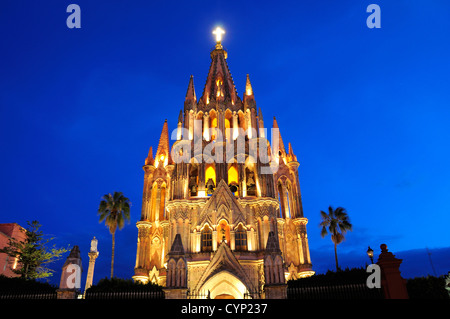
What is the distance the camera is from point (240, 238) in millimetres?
30484

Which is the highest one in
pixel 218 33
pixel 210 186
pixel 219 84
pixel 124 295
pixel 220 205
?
pixel 218 33

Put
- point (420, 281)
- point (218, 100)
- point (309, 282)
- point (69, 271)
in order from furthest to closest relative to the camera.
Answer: point (218, 100) < point (309, 282) < point (69, 271) < point (420, 281)

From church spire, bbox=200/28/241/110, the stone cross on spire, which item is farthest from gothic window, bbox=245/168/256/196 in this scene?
the stone cross on spire

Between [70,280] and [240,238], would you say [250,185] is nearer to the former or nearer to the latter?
[240,238]

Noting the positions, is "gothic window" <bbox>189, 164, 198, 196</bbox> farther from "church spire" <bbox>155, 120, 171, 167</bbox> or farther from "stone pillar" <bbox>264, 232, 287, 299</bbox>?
"stone pillar" <bbox>264, 232, 287, 299</bbox>

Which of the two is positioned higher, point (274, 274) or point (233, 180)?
point (233, 180)

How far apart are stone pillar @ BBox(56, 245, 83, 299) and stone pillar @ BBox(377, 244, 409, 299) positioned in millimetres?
16919

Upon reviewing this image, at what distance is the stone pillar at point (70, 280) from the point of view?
18.1 m

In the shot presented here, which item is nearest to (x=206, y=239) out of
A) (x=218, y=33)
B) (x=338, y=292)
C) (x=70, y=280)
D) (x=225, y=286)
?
(x=225, y=286)

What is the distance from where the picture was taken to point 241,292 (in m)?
28.1

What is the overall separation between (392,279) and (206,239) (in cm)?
1796
